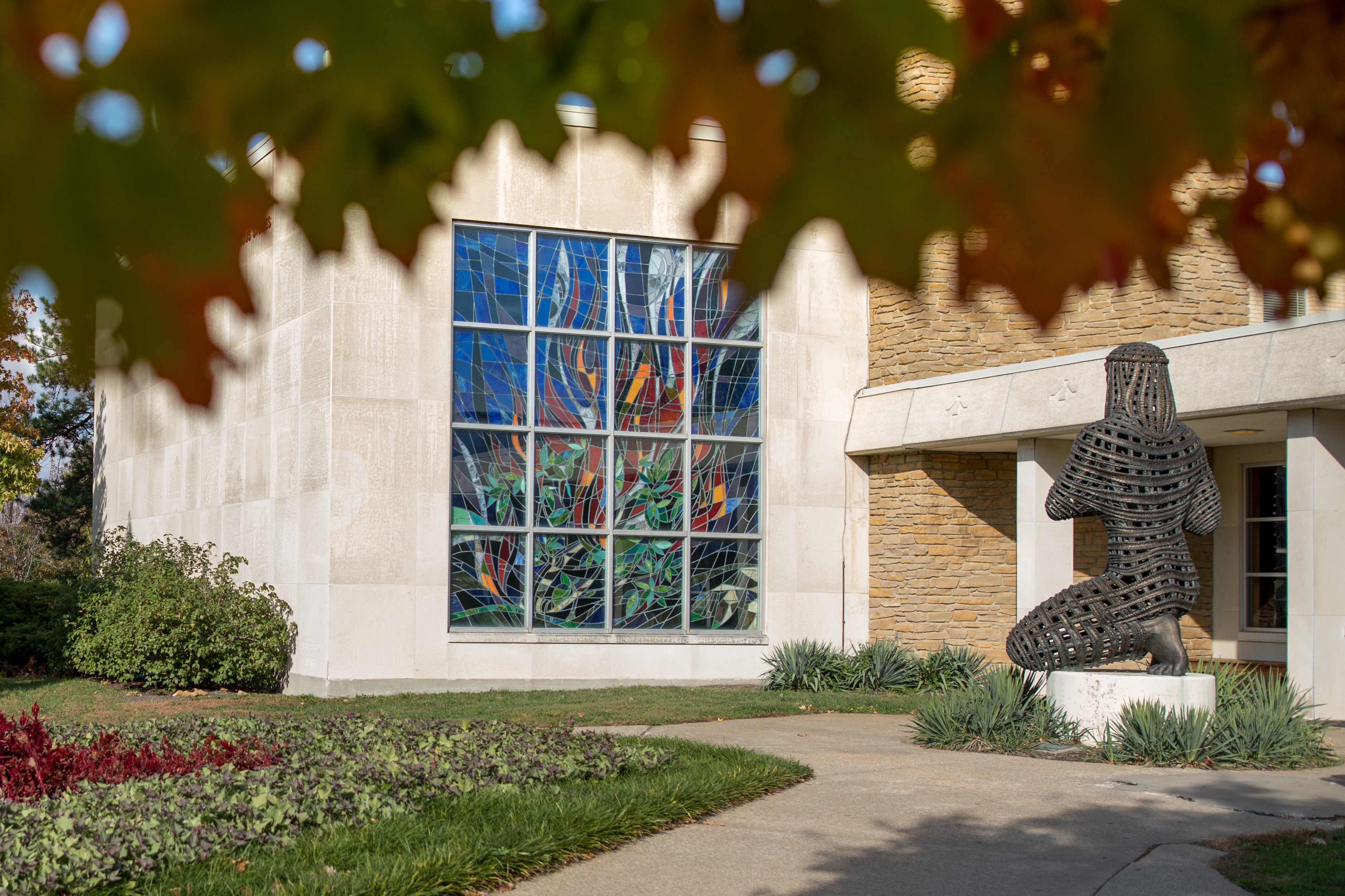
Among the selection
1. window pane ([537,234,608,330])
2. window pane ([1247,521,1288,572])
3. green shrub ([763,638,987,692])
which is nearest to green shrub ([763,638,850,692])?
green shrub ([763,638,987,692])

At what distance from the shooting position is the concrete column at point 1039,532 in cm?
1612

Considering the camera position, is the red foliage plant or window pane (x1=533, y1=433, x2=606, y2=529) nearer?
the red foliage plant

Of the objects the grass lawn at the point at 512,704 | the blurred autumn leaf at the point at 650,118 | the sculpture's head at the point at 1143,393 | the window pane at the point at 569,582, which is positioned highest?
the sculpture's head at the point at 1143,393

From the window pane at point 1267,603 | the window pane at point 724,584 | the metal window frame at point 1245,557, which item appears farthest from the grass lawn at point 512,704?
the window pane at point 1267,603

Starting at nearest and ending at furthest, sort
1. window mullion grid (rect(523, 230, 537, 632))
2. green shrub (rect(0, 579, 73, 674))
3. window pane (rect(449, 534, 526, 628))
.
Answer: window pane (rect(449, 534, 526, 628)) → window mullion grid (rect(523, 230, 537, 632)) → green shrub (rect(0, 579, 73, 674))

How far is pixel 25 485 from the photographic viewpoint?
1969 centimetres

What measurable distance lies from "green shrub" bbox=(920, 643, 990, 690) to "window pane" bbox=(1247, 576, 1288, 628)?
4.41 m

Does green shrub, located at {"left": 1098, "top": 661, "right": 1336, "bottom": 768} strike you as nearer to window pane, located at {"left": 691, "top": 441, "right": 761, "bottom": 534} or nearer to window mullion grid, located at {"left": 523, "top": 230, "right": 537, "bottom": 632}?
window pane, located at {"left": 691, "top": 441, "right": 761, "bottom": 534}

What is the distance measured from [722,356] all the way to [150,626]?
28.6 feet

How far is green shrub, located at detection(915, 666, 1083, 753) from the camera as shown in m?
10.6

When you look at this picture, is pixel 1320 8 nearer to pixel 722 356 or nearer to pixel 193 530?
pixel 722 356

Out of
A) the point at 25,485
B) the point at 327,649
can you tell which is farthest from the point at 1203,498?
the point at 25,485

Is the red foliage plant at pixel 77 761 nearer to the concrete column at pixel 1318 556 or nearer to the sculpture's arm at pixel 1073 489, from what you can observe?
the sculpture's arm at pixel 1073 489

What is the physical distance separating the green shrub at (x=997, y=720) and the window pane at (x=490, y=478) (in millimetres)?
7211
